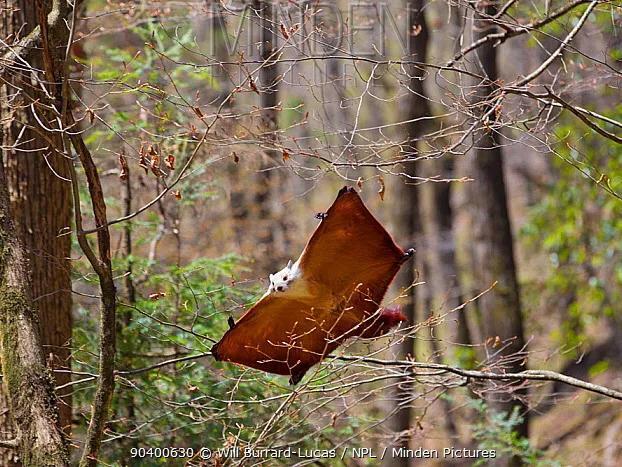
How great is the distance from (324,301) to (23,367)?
1.68 m

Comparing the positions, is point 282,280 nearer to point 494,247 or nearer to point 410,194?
point 494,247

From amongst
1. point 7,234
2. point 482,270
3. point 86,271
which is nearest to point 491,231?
point 482,270

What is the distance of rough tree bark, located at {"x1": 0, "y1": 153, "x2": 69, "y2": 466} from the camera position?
4.26 m

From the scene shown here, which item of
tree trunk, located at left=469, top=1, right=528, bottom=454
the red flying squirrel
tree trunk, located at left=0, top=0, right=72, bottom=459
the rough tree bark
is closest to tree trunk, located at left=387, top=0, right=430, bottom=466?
tree trunk, located at left=469, top=1, right=528, bottom=454

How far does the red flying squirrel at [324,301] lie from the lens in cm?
481

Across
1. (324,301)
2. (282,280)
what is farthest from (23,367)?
(324,301)

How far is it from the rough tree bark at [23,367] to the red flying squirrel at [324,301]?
0.96 metres

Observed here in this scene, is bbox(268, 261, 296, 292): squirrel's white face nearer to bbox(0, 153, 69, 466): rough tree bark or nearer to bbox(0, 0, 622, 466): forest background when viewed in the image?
bbox(0, 0, 622, 466): forest background

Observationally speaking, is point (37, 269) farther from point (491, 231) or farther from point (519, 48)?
point (519, 48)

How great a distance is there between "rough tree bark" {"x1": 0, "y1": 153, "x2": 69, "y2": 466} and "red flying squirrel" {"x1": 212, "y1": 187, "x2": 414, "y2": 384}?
0.96 m

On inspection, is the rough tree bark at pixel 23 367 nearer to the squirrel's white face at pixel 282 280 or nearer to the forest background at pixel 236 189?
the forest background at pixel 236 189

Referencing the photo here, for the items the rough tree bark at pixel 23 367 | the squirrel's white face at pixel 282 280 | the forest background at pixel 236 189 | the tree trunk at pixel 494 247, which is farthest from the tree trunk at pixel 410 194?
the rough tree bark at pixel 23 367

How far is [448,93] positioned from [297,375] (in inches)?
73.4

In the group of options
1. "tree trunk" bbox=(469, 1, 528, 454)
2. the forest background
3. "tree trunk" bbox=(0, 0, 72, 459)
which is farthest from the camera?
"tree trunk" bbox=(469, 1, 528, 454)
